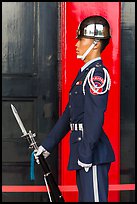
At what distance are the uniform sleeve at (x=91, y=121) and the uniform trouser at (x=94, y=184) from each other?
116 mm

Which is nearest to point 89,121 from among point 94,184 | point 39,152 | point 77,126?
point 77,126

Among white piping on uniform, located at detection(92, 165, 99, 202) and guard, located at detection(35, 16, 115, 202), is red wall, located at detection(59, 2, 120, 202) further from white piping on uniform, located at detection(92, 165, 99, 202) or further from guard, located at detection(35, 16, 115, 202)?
white piping on uniform, located at detection(92, 165, 99, 202)

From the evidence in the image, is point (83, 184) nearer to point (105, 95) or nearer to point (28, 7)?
point (105, 95)

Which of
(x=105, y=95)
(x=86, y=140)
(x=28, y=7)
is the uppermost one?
(x=28, y=7)

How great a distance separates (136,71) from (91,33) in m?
1.10

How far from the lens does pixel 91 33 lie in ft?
10.9

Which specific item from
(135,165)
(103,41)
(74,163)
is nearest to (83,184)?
(74,163)

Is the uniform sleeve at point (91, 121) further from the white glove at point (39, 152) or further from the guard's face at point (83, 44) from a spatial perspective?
the white glove at point (39, 152)

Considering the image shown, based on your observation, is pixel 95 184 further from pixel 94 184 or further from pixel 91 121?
pixel 91 121

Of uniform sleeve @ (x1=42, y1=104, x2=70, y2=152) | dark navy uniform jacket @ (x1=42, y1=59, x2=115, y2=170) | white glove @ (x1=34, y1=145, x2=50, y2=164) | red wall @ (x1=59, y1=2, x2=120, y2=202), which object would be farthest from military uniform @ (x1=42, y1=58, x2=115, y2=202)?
red wall @ (x1=59, y1=2, x2=120, y2=202)

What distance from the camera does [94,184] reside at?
3.22m

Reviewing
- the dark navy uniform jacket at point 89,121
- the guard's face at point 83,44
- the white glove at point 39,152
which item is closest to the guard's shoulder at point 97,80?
the dark navy uniform jacket at point 89,121

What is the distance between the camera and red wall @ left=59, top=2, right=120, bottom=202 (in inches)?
156

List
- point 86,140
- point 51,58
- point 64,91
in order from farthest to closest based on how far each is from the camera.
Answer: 1. point 51,58
2. point 64,91
3. point 86,140
